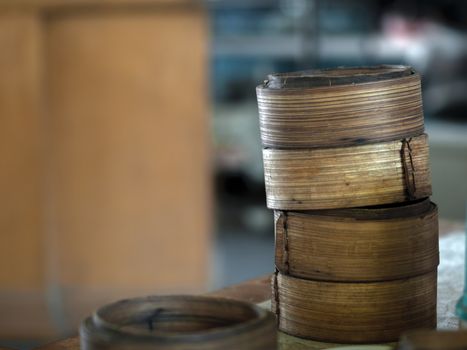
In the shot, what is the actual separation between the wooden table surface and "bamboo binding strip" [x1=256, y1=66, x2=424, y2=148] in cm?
28

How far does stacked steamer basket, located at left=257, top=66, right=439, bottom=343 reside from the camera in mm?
1198

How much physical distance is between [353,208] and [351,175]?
43mm

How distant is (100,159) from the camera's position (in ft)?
12.4

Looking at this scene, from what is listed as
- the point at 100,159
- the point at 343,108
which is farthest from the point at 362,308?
the point at 100,159

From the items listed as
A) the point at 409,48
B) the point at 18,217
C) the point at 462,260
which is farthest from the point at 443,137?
the point at 409,48

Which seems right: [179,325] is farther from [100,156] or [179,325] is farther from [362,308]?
[100,156]

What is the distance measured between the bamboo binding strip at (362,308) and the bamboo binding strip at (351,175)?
10 cm

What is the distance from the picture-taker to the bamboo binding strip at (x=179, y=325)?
913 mm

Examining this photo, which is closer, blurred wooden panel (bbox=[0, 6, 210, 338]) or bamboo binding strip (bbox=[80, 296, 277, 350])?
bamboo binding strip (bbox=[80, 296, 277, 350])

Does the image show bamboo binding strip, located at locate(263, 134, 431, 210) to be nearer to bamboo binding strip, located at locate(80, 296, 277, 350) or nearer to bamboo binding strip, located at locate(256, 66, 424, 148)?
bamboo binding strip, located at locate(256, 66, 424, 148)

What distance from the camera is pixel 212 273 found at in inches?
152

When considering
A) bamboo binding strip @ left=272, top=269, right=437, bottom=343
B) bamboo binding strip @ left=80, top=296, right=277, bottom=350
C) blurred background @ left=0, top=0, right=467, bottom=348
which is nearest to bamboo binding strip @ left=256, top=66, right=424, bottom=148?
bamboo binding strip @ left=272, top=269, right=437, bottom=343

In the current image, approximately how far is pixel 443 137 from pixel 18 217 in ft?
5.59

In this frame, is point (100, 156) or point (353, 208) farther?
point (100, 156)
